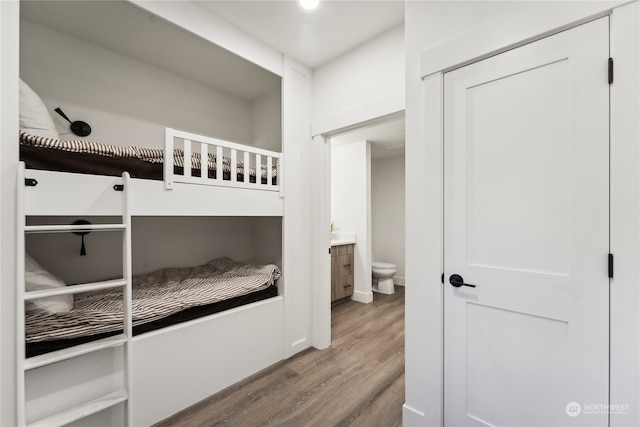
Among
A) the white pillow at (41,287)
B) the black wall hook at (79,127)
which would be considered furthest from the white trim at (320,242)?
the black wall hook at (79,127)

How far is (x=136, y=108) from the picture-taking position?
255cm

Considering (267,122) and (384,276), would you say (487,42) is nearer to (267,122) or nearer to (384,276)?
(267,122)

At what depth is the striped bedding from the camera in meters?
1.42

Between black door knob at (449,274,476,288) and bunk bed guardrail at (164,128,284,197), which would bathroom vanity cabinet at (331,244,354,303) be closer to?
bunk bed guardrail at (164,128,284,197)

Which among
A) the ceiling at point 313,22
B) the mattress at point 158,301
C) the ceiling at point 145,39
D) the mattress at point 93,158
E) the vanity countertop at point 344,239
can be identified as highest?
the ceiling at point 313,22

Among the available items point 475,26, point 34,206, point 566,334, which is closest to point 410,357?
point 566,334

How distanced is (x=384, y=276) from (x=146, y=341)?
3.39m

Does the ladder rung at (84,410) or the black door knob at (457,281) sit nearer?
the ladder rung at (84,410)

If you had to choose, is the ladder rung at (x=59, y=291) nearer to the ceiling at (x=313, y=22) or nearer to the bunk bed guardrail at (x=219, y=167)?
the bunk bed guardrail at (x=219, y=167)

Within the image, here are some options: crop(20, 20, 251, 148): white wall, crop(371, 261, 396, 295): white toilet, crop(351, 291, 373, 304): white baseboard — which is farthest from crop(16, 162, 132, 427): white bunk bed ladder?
crop(371, 261, 396, 295): white toilet

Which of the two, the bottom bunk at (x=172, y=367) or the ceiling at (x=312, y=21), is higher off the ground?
the ceiling at (x=312, y=21)

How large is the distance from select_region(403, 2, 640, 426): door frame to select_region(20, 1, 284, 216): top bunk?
129 cm

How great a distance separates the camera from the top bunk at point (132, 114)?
1481 millimetres

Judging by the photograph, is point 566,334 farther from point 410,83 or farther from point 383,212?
point 383,212
